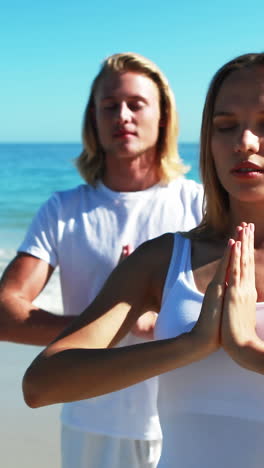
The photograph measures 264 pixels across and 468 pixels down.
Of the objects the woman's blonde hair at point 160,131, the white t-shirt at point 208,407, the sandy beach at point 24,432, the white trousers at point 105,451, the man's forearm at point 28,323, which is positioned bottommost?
the sandy beach at point 24,432

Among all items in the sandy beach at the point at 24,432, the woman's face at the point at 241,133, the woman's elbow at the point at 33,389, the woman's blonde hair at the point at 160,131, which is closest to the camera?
the woman's elbow at the point at 33,389

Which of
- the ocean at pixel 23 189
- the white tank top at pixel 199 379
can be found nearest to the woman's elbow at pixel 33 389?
the white tank top at pixel 199 379

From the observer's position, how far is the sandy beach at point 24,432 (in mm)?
4348

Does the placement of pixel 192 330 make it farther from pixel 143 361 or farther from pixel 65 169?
pixel 65 169

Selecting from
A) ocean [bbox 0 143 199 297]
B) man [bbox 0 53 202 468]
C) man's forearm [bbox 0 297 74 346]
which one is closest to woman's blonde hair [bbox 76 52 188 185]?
man [bbox 0 53 202 468]

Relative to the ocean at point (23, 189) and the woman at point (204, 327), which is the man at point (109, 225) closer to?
the woman at point (204, 327)

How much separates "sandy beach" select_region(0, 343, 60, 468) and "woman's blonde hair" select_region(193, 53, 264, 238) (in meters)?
2.64

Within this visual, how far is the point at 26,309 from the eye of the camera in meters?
2.65

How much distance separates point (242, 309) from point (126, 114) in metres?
1.30

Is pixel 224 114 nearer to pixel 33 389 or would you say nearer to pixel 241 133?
pixel 241 133

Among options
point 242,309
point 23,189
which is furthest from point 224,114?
point 23,189

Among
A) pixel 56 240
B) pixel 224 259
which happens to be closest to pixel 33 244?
pixel 56 240

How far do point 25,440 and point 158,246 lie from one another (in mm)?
2932

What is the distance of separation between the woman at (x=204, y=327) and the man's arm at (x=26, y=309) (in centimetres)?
68
